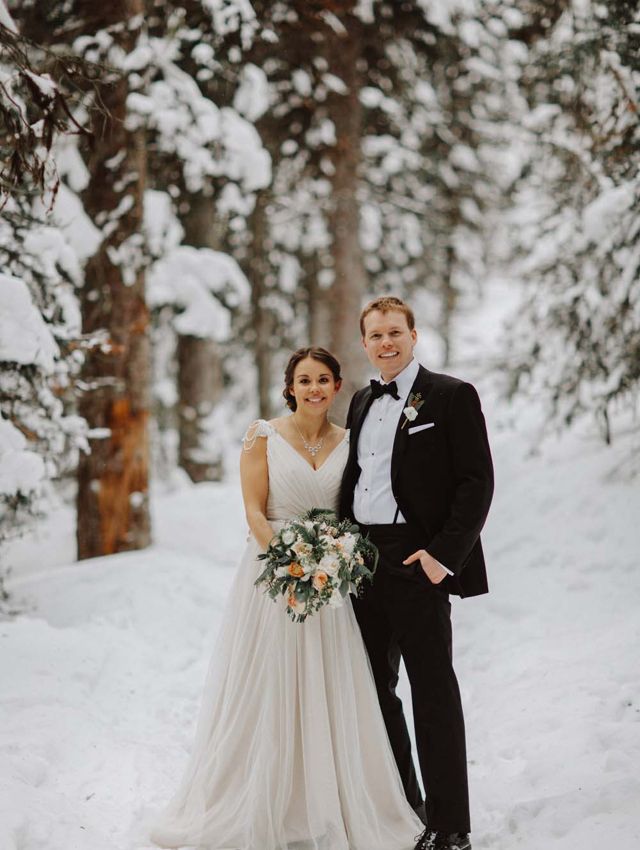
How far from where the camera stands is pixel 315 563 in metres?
3.40

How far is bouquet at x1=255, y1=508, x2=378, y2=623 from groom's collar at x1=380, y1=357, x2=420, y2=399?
68 centimetres

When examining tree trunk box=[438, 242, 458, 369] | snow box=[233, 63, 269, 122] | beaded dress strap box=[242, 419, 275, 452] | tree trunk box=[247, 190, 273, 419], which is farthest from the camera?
tree trunk box=[438, 242, 458, 369]

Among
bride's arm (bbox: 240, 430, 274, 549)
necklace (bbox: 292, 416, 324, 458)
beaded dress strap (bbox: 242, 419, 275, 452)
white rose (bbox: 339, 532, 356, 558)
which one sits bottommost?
white rose (bbox: 339, 532, 356, 558)

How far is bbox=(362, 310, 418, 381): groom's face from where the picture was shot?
364cm

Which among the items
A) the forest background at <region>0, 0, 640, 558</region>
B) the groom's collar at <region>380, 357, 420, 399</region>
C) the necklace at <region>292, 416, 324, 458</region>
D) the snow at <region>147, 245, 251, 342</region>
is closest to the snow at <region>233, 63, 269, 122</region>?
the forest background at <region>0, 0, 640, 558</region>

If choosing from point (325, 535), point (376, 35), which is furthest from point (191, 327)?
point (325, 535)

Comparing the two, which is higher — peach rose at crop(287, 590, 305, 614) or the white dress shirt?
the white dress shirt

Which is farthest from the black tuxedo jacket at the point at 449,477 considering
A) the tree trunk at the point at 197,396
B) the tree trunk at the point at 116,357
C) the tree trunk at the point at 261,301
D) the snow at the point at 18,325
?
the tree trunk at the point at 261,301

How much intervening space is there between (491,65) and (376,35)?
7.52 ft

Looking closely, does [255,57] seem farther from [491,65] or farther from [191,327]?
[491,65]

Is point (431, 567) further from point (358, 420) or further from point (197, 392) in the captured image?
point (197, 392)

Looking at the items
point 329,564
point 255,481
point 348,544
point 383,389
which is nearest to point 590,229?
point 383,389

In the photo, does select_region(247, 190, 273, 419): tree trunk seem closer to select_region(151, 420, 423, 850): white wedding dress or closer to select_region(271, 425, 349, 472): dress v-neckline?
select_region(271, 425, 349, 472): dress v-neckline

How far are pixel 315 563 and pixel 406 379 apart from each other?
3.26 feet
